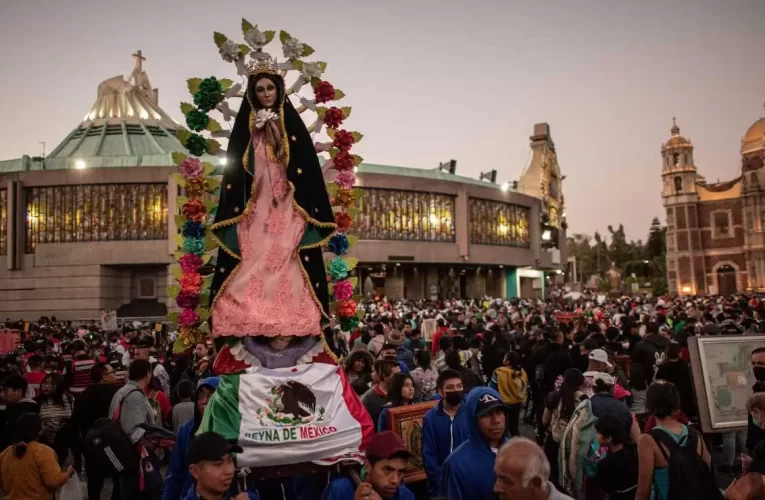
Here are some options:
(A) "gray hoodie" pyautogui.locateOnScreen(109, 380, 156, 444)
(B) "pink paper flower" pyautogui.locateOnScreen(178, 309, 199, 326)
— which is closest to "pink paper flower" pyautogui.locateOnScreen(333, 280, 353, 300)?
(B) "pink paper flower" pyautogui.locateOnScreen(178, 309, 199, 326)

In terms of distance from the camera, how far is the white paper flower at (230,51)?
20.3ft

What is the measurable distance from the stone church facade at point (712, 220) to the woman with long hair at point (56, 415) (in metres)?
79.4

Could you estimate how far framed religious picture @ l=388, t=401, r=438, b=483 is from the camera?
5.61m

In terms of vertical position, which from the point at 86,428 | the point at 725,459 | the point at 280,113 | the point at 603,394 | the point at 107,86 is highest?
the point at 107,86

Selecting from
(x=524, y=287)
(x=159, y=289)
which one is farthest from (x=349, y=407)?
(x=524, y=287)

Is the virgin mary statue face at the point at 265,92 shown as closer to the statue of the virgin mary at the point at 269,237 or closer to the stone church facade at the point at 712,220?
the statue of the virgin mary at the point at 269,237

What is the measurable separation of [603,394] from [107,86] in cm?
5562

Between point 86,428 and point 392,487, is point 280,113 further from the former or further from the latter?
point 86,428

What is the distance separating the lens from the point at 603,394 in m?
5.95

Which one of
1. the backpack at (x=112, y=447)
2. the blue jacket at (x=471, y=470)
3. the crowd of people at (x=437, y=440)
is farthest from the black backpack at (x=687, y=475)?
the backpack at (x=112, y=447)

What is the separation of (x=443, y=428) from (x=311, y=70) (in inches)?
144

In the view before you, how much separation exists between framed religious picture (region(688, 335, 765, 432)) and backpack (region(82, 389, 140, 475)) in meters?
5.16

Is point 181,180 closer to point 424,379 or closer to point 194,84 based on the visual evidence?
point 194,84

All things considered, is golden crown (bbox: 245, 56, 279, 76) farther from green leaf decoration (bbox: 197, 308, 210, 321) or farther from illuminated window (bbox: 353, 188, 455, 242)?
illuminated window (bbox: 353, 188, 455, 242)
